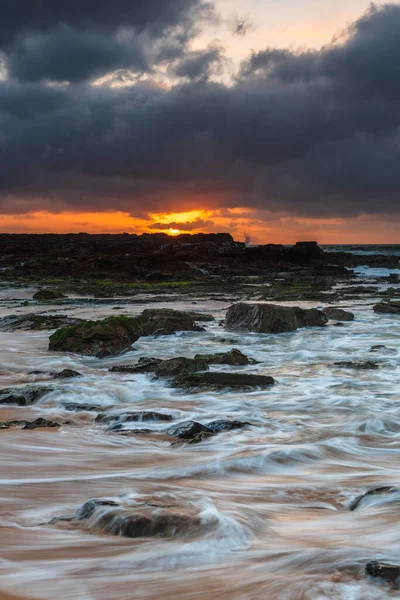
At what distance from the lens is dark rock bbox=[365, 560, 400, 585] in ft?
9.62

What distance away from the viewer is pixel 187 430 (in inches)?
241

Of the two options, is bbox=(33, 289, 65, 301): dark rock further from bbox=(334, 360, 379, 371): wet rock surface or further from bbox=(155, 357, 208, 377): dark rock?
bbox=(334, 360, 379, 371): wet rock surface

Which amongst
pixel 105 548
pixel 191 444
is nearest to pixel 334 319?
pixel 191 444

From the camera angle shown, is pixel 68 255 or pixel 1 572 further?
pixel 68 255

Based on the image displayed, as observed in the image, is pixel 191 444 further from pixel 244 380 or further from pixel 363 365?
pixel 363 365

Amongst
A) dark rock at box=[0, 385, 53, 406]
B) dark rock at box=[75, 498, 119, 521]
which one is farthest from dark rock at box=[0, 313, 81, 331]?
dark rock at box=[75, 498, 119, 521]

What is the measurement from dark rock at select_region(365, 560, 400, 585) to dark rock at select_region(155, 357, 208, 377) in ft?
19.8

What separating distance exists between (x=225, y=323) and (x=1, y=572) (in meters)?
12.6

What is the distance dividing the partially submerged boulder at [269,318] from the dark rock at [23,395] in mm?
7690

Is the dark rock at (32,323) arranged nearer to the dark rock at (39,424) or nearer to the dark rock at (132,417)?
the dark rock at (132,417)

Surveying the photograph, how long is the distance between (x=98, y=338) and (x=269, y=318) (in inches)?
194

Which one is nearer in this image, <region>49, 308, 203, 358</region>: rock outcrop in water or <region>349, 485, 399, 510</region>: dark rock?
<region>349, 485, 399, 510</region>: dark rock

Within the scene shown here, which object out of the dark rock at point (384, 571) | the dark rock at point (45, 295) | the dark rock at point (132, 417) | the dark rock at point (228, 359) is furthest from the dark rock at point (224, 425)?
the dark rock at point (45, 295)

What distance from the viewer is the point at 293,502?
4.40 metres
